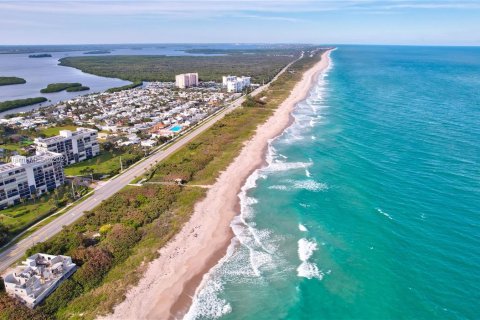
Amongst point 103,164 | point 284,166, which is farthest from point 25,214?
point 284,166

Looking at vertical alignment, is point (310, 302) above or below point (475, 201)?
below

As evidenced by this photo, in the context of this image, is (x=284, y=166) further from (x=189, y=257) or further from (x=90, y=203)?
(x=90, y=203)

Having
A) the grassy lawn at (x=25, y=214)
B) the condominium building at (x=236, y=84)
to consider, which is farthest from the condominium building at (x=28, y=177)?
the condominium building at (x=236, y=84)

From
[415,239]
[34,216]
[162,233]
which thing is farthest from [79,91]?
[415,239]

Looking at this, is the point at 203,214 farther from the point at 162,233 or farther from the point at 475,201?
the point at 475,201

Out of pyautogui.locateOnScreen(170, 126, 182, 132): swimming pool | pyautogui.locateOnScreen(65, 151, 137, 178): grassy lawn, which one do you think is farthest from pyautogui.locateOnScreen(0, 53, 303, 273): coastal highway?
pyautogui.locateOnScreen(170, 126, 182, 132): swimming pool

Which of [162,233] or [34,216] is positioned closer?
[162,233]
